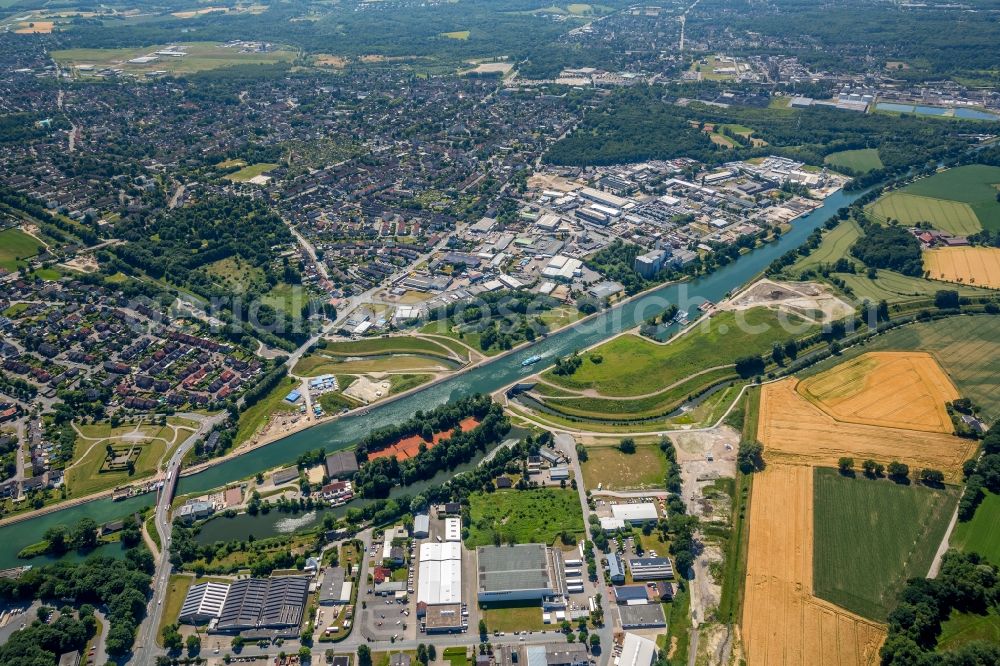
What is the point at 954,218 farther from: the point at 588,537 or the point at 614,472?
the point at 588,537

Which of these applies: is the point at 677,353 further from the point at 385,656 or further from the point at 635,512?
the point at 385,656

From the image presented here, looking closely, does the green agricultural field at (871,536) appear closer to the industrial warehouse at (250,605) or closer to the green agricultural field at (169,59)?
the industrial warehouse at (250,605)

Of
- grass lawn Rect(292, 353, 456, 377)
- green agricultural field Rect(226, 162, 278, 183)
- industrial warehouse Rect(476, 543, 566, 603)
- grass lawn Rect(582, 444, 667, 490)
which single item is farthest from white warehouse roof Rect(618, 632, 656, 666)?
green agricultural field Rect(226, 162, 278, 183)

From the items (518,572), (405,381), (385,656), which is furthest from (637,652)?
(405,381)

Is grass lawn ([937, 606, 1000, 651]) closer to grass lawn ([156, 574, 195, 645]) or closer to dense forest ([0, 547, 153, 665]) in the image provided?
grass lawn ([156, 574, 195, 645])

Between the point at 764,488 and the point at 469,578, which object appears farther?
the point at 764,488

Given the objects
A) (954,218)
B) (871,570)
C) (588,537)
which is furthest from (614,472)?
(954,218)
